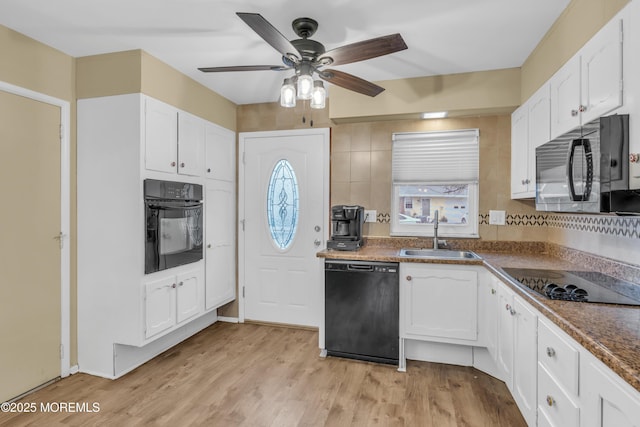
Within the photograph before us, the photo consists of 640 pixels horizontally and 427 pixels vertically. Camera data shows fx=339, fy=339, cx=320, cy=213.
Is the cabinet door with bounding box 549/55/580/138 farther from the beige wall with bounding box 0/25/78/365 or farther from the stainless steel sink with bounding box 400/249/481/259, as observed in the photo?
the beige wall with bounding box 0/25/78/365

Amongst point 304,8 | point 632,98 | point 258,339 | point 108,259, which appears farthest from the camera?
point 258,339

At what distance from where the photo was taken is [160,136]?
105 inches

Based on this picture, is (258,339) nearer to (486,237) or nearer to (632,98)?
(486,237)

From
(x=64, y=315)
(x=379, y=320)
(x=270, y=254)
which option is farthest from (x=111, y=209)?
(x=379, y=320)

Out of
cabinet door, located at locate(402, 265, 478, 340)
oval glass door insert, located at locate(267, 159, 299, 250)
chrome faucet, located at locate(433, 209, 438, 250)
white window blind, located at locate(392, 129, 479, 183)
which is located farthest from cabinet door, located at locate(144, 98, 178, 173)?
chrome faucet, located at locate(433, 209, 438, 250)

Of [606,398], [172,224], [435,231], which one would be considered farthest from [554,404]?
[172,224]

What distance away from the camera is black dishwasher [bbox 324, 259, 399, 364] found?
8.86 ft

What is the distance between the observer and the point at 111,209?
2537 millimetres

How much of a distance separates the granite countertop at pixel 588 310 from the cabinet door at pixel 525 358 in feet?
0.35

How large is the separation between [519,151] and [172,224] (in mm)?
2911

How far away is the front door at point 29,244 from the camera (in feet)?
7.11

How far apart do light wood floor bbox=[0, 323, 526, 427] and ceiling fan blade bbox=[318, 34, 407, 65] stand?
83.7 inches

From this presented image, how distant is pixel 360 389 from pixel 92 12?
9.79 ft

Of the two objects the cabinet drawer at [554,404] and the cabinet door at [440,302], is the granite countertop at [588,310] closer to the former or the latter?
the cabinet door at [440,302]
